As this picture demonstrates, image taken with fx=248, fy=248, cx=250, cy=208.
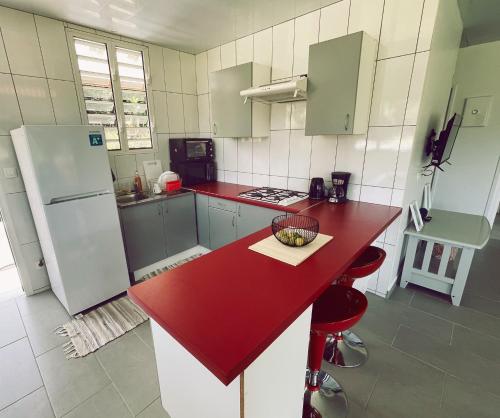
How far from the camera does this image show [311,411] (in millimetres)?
1308

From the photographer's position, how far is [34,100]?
2.14m

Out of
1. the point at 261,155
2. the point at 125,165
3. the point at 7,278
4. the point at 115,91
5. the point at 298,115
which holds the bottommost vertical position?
→ the point at 7,278

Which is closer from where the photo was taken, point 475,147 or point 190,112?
point 475,147

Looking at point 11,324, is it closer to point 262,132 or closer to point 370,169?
point 262,132

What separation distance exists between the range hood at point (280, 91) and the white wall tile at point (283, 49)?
27 cm

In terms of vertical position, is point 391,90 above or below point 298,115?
above

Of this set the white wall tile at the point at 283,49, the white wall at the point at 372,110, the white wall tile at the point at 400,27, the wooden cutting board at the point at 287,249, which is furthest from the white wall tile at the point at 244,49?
the wooden cutting board at the point at 287,249

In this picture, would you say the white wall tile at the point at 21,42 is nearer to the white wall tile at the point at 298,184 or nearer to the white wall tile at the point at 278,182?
the white wall tile at the point at 278,182

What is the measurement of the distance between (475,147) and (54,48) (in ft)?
15.5

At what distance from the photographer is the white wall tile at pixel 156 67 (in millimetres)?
2779

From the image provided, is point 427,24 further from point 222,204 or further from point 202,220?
point 202,220

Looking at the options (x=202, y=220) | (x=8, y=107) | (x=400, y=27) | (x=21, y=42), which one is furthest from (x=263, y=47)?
(x=8, y=107)

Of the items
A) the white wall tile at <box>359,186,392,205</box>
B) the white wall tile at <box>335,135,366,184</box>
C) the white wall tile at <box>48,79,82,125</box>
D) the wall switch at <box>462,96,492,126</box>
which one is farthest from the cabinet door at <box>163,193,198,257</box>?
the wall switch at <box>462,96,492,126</box>

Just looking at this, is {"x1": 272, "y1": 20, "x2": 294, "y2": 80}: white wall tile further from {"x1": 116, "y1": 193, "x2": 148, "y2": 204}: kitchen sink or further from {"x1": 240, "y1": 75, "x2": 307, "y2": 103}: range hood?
{"x1": 116, "y1": 193, "x2": 148, "y2": 204}: kitchen sink
